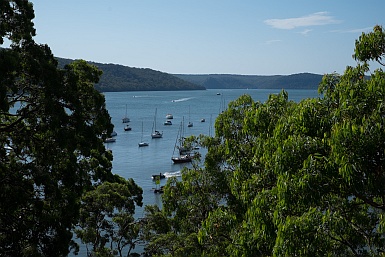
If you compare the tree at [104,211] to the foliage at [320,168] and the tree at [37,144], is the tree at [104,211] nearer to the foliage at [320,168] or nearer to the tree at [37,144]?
the tree at [37,144]

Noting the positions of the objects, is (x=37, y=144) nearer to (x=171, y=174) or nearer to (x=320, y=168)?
(x=320, y=168)

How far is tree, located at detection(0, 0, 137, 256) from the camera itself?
12641 mm

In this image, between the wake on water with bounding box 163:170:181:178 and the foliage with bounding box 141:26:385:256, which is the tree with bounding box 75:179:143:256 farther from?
the wake on water with bounding box 163:170:181:178

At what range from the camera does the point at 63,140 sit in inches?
496

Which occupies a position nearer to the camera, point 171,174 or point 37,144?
point 37,144

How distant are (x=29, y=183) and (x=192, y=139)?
4784mm

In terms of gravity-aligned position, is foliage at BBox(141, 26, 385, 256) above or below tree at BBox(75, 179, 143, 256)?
above

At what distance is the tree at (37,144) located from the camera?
41.5 feet

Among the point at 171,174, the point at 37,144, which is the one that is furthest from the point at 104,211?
the point at 171,174

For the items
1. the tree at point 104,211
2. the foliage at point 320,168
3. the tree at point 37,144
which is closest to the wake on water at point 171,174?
the tree at point 104,211

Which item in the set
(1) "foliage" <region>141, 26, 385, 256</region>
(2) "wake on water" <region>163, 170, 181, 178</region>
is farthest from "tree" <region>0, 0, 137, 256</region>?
(2) "wake on water" <region>163, 170, 181, 178</region>

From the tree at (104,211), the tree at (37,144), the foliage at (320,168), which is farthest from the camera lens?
the tree at (104,211)

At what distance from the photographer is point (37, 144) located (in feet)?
44.0

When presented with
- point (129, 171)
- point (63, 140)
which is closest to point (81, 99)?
point (63, 140)
